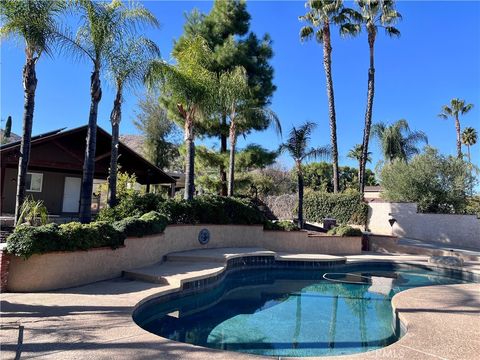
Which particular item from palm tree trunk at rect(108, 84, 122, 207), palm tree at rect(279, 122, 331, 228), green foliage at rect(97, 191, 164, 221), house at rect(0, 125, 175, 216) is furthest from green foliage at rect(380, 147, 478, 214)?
palm tree trunk at rect(108, 84, 122, 207)

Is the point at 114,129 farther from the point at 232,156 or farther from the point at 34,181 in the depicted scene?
the point at 34,181

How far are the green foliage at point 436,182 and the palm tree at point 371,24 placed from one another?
3.46 m

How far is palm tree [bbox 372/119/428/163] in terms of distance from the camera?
111ft

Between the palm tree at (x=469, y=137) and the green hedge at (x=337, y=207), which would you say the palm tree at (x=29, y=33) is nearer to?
the green hedge at (x=337, y=207)

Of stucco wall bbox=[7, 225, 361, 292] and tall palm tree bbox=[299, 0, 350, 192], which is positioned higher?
tall palm tree bbox=[299, 0, 350, 192]

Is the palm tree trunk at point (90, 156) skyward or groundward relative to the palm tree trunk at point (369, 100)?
groundward

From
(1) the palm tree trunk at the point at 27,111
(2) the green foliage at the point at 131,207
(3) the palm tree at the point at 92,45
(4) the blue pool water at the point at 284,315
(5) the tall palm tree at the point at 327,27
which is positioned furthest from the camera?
(5) the tall palm tree at the point at 327,27

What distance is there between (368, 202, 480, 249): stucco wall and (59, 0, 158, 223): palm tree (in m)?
18.6

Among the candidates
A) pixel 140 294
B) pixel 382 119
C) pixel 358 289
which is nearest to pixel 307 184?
pixel 382 119

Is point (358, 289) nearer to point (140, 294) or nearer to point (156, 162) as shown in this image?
point (140, 294)

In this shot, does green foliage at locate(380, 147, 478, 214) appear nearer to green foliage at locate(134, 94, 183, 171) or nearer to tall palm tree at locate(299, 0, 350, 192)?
tall palm tree at locate(299, 0, 350, 192)

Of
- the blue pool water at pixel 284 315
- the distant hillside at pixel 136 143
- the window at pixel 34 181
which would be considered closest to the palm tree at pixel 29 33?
the blue pool water at pixel 284 315

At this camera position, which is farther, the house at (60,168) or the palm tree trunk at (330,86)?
the palm tree trunk at (330,86)

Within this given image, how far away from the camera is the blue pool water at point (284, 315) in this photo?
652cm
